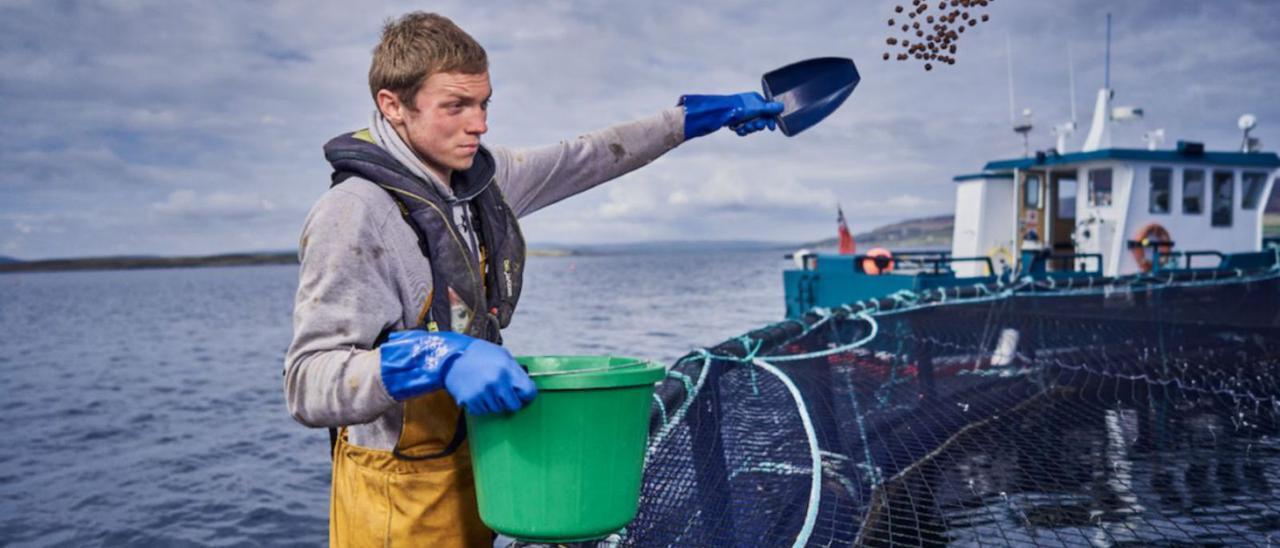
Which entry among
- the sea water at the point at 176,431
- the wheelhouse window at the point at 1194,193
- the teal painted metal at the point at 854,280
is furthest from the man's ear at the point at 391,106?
the wheelhouse window at the point at 1194,193

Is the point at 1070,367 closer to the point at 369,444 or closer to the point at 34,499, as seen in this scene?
the point at 369,444

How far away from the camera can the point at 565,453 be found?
6.23 feet

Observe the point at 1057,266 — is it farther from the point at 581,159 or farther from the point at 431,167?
the point at 431,167

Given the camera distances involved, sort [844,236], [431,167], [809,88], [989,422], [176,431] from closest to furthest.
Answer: [431,167], [809,88], [989,422], [176,431], [844,236]

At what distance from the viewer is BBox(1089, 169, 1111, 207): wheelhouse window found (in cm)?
1484

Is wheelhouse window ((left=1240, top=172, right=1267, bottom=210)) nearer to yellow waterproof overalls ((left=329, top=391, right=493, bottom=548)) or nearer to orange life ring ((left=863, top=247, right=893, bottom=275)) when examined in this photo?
orange life ring ((left=863, top=247, right=893, bottom=275))

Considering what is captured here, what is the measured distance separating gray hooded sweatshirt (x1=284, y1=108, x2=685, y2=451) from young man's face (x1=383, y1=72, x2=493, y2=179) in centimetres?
4

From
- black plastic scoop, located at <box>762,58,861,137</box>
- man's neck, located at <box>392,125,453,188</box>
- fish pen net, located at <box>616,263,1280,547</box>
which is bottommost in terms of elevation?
fish pen net, located at <box>616,263,1280,547</box>

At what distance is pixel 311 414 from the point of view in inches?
71.5

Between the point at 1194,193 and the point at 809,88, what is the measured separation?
15099mm

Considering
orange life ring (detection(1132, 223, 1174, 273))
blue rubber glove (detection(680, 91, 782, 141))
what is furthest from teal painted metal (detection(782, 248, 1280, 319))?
blue rubber glove (detection(680, 91, 782, 141))

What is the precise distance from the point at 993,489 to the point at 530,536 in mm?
4700

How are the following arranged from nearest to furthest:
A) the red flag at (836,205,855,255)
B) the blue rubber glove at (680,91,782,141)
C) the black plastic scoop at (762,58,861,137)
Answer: the blue rubber glove at (680,91,782,141), the black plastic scoop at (762,58,861,137), the red flag at (836,205,855,255)

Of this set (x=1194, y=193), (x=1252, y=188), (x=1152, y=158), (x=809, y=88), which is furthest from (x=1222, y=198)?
(x=809, y=88)
